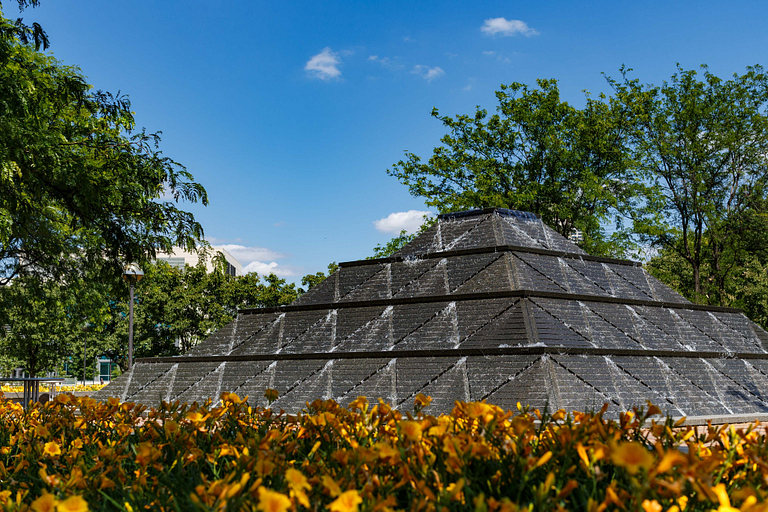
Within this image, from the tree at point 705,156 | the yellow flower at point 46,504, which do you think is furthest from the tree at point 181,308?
the yellow flower at point 46,504

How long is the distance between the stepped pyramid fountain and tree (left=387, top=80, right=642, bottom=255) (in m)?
12.7

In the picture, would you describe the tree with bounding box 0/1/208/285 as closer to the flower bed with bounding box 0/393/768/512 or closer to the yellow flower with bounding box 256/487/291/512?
the flower bed with bounding box 0/393/768/512

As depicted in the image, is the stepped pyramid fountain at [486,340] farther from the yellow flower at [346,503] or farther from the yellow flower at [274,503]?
the yellow flower at [274,503]

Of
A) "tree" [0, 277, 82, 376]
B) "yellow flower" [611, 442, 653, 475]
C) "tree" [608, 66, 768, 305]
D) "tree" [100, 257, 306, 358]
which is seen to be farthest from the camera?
"tree" [100, 257, 306, 358]

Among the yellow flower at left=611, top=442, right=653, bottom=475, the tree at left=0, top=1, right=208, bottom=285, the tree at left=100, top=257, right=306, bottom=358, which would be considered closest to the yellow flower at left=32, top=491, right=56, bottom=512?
the yellow flower at left=611, top=442, right=653, bottom=475

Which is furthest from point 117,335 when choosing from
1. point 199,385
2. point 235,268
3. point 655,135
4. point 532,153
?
point 235,268

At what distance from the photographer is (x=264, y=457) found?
2111 mm

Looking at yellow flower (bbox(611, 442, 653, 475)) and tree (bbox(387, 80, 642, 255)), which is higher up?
tree (bbox(387, 80, 642, 255))

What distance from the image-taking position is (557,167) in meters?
24.5

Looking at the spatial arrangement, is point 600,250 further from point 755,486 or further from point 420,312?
point 755,486

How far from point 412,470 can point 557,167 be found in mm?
23956

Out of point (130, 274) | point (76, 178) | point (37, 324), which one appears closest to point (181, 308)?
point (37, 324)

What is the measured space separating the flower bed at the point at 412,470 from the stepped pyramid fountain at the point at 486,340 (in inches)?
179

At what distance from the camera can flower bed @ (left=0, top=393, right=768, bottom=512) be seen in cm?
167
